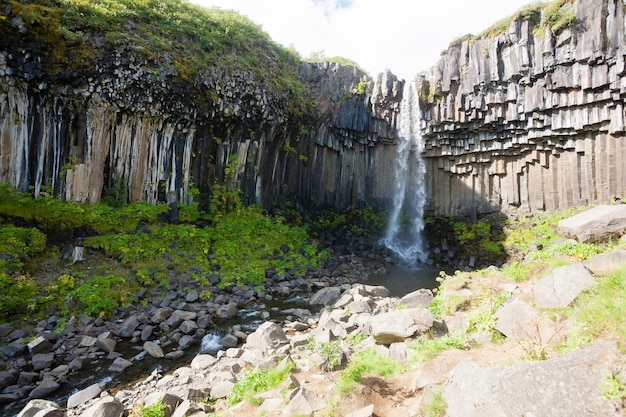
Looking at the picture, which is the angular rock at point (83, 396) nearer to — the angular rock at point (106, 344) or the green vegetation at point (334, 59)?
the angular rock at point (106, 344)

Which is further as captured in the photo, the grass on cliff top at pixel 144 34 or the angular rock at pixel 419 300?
the grass on cliff top at pixel 144 34

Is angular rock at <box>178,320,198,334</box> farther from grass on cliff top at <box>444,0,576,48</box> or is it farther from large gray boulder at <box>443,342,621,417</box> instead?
grass on cliff top at <box>444,0,576,48</box>

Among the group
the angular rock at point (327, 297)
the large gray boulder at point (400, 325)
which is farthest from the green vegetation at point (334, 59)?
the large gray boulder at point (400, 325)

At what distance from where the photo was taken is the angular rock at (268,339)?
840 centimetres

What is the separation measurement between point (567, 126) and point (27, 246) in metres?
25.6

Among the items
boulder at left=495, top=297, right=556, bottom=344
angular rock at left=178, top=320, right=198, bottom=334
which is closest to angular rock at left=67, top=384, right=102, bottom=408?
angular rock at left=178, top=320, right=198, bottom=334

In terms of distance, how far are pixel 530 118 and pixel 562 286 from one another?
18.3m

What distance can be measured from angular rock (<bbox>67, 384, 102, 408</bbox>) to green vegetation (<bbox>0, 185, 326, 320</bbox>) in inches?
175

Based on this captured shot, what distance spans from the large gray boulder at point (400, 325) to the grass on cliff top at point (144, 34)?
51.3ft

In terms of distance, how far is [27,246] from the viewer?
12.1 m

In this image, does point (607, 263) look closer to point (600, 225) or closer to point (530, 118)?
point (600, 225)

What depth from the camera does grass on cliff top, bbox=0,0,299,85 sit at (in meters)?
13.8

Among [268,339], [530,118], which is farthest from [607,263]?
[530,118]

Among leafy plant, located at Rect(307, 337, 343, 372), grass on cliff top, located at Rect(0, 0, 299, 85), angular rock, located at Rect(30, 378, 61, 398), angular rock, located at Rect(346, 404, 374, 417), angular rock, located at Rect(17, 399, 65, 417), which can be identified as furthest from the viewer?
grass on cliff top, located at Rect(0, 0, 299, 85)
